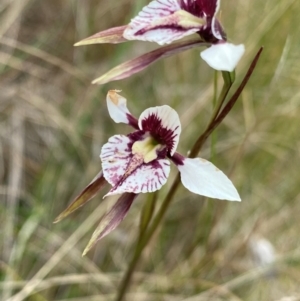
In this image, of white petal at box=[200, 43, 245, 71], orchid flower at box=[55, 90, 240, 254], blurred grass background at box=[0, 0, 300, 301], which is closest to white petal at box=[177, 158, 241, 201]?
orchid flower at box=[55, 90, 240, 254]

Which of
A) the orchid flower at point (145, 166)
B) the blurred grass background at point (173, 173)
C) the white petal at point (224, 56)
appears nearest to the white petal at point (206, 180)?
the orchid flower at point (145, 166)

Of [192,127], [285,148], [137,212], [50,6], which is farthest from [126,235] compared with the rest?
[50,6]

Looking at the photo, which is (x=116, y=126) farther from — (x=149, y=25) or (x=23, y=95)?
(x=149, y=25)

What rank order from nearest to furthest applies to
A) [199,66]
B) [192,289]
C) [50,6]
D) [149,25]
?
1. [149,25]
2. [192,289]
3. [199,66]
4. [50,6]

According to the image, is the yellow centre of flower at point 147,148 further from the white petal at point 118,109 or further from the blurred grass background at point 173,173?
the blurred grass background at point 173,173

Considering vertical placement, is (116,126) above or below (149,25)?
below

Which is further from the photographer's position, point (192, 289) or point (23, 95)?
point (23, 95)

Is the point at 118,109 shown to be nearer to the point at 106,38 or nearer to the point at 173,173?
the point at 106,38
